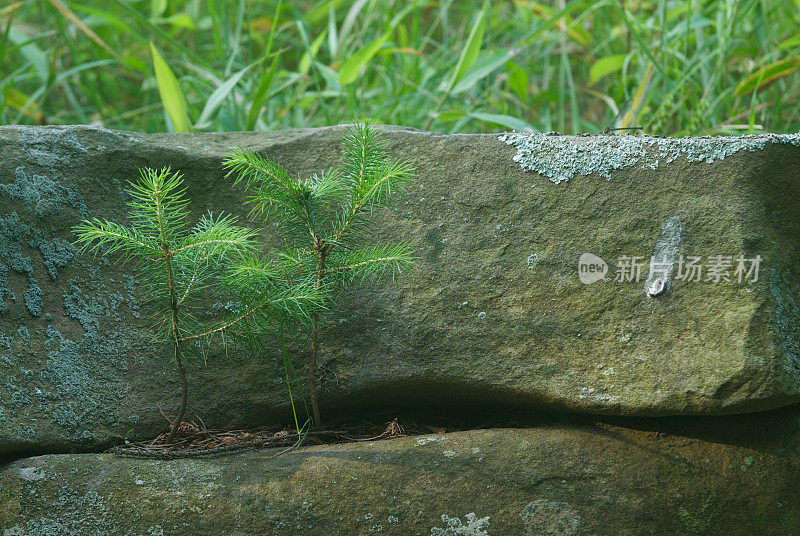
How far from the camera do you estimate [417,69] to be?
10.1 feet

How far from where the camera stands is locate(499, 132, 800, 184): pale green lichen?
150cm

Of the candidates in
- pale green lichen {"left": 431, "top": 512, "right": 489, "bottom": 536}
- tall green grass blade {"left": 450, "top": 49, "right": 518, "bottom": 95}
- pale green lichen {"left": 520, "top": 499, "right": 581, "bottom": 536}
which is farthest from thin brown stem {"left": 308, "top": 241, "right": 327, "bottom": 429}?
tall green grass blade {"left": 450, "top": 49, "right": 518, "bottom": 95}

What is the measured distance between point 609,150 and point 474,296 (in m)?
0.48

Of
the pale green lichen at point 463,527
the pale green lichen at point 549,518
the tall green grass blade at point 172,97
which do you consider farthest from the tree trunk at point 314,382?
the tall green grass blade at point 172,97

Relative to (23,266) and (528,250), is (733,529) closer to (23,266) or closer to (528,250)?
(528,250)

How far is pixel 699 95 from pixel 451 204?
5.71 ft

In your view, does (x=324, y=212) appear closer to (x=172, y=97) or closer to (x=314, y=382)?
(x=314, y=382)

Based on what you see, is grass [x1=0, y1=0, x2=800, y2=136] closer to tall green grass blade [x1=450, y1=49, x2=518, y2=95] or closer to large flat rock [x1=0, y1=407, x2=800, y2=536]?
tall green grass blade [x1=450, y1=49, x2=518, y2=95]

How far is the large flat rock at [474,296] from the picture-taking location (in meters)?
1.43

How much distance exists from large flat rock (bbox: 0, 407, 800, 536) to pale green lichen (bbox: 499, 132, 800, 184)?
0.60 m

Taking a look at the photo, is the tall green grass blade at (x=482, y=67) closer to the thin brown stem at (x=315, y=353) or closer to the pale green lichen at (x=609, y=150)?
the pale green lichen at (x=609, y=150)
